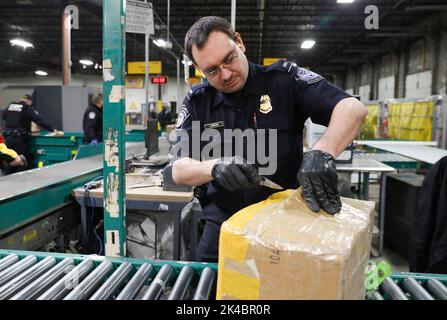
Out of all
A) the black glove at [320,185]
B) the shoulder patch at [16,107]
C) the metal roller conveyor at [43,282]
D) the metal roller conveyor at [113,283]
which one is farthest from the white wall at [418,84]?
the metal roller conveyor at [43,282]

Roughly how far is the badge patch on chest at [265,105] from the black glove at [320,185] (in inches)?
19.2

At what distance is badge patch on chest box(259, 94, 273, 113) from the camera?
1479mm

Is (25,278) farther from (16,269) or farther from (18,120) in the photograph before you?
(18,120)

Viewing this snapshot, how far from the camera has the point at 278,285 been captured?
790 millimetres

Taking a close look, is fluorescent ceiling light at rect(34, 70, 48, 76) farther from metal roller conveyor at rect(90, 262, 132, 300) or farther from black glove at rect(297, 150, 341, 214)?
black glove at rect(297, 150, 341, 214)

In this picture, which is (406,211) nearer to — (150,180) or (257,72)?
(150,180)

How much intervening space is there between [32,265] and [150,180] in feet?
6.55

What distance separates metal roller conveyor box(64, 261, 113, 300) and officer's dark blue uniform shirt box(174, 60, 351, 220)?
0.55 metres

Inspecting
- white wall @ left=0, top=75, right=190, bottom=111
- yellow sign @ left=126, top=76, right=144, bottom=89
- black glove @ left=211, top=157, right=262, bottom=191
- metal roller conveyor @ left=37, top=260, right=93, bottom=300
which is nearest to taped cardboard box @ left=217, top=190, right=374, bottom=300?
black glove @ left=211, top=157, right=262, bottom=191

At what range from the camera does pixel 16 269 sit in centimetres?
112

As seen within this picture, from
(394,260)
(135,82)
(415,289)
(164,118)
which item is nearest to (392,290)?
(415,289)

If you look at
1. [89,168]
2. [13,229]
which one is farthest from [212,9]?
→ [13,229]

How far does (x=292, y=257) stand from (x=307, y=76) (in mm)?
888

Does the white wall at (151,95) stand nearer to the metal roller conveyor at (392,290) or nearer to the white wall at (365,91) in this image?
the white wall at (365,91)
